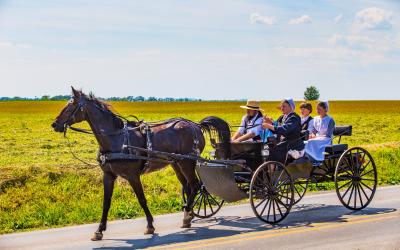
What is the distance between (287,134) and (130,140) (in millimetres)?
2992

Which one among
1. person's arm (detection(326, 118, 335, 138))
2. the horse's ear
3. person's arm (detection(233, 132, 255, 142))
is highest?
the horse's ear

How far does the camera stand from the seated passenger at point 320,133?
11445 millimetres

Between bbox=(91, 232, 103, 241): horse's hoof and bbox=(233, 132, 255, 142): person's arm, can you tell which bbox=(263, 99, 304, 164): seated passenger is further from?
bbox=(91, 232, 103, 241): horse's hoof

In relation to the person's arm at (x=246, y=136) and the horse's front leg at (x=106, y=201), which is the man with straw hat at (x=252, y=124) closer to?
the person's arm at (x=246, y=136)

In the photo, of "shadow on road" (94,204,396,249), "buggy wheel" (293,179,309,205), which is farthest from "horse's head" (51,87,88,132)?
"buggy wheel" (293,179,309,205)

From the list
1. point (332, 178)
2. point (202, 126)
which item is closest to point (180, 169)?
point (202, 126)

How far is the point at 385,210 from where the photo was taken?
37.0 ft

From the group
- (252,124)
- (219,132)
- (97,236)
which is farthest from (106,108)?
(252,124)

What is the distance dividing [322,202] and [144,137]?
4515mm

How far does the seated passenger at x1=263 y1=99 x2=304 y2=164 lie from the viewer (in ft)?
35.4

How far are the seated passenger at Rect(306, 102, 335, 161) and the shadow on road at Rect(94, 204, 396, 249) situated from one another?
3.55 ft

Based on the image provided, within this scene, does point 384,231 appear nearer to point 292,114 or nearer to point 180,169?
point 292,114

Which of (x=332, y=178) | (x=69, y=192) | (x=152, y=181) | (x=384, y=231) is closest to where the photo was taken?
(x=384, y=231)

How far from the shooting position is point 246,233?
9484 mm
